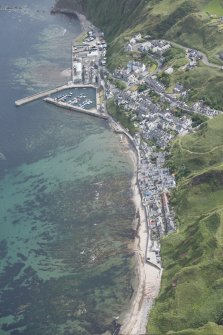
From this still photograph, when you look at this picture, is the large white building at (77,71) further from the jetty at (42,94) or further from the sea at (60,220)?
the sea at (60,220)

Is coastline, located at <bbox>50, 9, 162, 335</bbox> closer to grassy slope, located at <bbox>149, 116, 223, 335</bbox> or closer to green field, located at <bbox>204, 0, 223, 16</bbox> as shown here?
grassy slope, located at <bbox>149, 116, 223, 335</bbox>

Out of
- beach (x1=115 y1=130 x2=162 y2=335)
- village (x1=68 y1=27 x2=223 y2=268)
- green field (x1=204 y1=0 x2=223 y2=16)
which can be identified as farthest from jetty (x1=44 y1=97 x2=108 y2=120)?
green field (x1=204 y1=0 x2=223 y2=16)

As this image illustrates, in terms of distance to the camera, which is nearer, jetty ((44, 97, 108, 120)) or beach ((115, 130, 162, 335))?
beach ((115, 130, 162, 335))

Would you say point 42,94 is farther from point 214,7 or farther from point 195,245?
point 195,245

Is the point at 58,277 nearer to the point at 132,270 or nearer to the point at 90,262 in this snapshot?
the point at 90,262

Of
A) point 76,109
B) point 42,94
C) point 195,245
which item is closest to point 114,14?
point 42,94

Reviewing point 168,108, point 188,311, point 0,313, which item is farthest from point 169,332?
point 168,108
